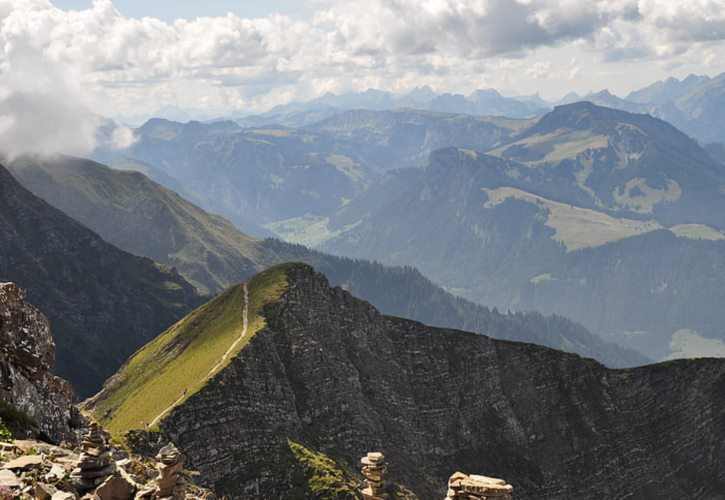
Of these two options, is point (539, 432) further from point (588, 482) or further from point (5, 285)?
point (5, 285)

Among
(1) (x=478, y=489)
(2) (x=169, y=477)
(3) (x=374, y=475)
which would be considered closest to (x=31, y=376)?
(2) (x=169, y=477)

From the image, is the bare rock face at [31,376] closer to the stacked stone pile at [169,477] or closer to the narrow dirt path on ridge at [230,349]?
the stacked stone pile at [169,477]

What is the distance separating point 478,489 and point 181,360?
12793 cm

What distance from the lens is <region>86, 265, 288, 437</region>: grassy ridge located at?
124 metres

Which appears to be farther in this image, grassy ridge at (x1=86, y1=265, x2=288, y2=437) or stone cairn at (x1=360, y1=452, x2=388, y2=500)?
grassy ridge at (x1=86, y1=265, x2=288, y2=437)

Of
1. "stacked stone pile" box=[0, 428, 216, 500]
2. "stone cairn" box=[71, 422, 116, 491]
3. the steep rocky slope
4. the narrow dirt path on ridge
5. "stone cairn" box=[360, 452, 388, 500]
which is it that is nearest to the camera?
"stacked stone pile" box=[0, 428, 216, 500]

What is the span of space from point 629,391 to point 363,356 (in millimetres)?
81393

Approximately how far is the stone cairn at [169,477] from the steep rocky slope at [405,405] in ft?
239

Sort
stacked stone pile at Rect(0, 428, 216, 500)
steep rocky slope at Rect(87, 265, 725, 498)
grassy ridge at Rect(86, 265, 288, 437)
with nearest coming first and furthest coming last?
stacked stone pile at Rect(0, 428, 216, 500) → steep rocky slope at Rect(87, 265, 725, 498) → grassy ridge at Rect(86, 265, 288, 437)

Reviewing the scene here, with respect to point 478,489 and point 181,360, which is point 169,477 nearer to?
point 478,489

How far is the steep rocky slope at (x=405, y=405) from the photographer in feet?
372

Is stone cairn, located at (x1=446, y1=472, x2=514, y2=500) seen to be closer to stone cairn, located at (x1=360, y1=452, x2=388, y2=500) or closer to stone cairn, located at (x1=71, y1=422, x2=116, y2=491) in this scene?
stone cairn, located at (x1=360, y1=452, x2=388, y2=500)

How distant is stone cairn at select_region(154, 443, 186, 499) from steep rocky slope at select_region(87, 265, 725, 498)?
239 ft

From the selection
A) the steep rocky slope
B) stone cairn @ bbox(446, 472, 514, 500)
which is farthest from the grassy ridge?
stone cairn @ bbox(446, 472, 514, 500)
